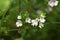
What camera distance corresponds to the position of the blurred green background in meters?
1.59

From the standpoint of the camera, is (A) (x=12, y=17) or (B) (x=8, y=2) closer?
(A) (x=12, y=17)

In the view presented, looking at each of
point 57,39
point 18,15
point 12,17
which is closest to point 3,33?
point 12,17

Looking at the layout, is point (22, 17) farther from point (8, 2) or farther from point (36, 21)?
point (8, 2)

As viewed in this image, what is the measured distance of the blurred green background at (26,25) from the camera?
159cm

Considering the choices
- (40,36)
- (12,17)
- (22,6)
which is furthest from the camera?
(40,36)

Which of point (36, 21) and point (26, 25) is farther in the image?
point (26, 25)

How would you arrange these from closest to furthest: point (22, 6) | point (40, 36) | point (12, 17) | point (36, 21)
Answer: point (36, 21), point (22, 6), point (12, 17), point (40, 36)

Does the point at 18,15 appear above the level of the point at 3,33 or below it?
above

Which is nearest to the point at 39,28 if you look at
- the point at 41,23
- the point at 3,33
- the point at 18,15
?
the point at 41,23

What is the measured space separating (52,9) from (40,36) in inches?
11.4

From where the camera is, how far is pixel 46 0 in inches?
63.8

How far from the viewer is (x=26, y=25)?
161cm

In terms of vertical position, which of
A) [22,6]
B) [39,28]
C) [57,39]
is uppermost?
[22,6]

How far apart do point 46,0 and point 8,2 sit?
46 cm
